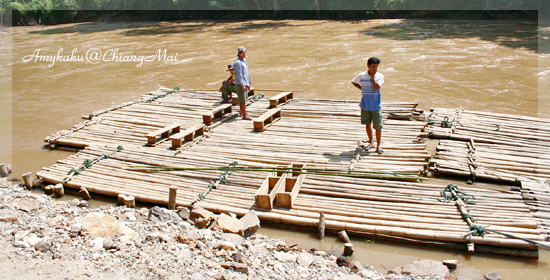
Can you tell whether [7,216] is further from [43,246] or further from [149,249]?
[149,249]

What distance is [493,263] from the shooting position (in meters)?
3.91

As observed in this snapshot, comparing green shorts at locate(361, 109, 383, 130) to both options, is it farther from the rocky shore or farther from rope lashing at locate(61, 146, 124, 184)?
rope lashing at locate(61, 146, 124, 184)

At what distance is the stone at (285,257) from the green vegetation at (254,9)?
20.2 meters

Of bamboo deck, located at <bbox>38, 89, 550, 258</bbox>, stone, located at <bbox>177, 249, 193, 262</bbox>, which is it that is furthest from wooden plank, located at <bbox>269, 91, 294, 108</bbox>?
stone, located at <bbox>177, 249, 193, 262</bbox>

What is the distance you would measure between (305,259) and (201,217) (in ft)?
4.00

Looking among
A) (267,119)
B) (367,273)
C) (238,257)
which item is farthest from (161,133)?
(367,273)

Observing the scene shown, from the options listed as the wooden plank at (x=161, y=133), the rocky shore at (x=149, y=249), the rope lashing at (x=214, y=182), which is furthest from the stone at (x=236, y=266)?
the wooden plank at (x=161, y=133)

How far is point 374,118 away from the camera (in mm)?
5719

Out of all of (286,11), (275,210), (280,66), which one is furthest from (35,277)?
(286,11)

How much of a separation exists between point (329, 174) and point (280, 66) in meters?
9.18

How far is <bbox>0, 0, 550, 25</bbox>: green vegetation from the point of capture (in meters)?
20.8

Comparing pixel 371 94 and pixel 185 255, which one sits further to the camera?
pixel 371 94

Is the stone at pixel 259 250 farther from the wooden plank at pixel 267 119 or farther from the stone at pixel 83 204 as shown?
the wooden plank at pixel 267 119

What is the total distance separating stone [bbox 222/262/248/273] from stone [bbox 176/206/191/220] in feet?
3.64
